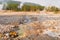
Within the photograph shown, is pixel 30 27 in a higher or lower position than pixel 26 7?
lower

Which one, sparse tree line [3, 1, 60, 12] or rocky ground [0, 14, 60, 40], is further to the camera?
sparse tree line [3, 1, 60, 12]

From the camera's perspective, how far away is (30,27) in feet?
5.16

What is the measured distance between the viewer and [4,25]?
1.58 meters

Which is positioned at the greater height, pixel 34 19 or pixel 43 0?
pixel 43 0

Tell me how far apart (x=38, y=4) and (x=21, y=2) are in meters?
0.23

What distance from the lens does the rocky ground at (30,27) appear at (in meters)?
1.51

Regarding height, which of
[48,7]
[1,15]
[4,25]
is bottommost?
[4,25]

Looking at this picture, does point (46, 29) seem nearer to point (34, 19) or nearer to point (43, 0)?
point (34, 19)

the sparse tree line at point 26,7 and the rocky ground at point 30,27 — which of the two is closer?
the rocky ground at point 30,27

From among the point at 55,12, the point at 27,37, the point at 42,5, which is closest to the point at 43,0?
the point at 42,5

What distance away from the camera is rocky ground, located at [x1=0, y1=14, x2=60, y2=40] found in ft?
4.96

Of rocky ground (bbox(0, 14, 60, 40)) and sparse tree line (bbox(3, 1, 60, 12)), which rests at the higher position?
sparse tree line (bbox(3, 1, 60, 12))

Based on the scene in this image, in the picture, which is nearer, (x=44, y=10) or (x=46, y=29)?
(x=46, y=29)

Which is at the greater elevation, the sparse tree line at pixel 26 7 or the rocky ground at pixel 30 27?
the sparse tree line at pixel 26 7
